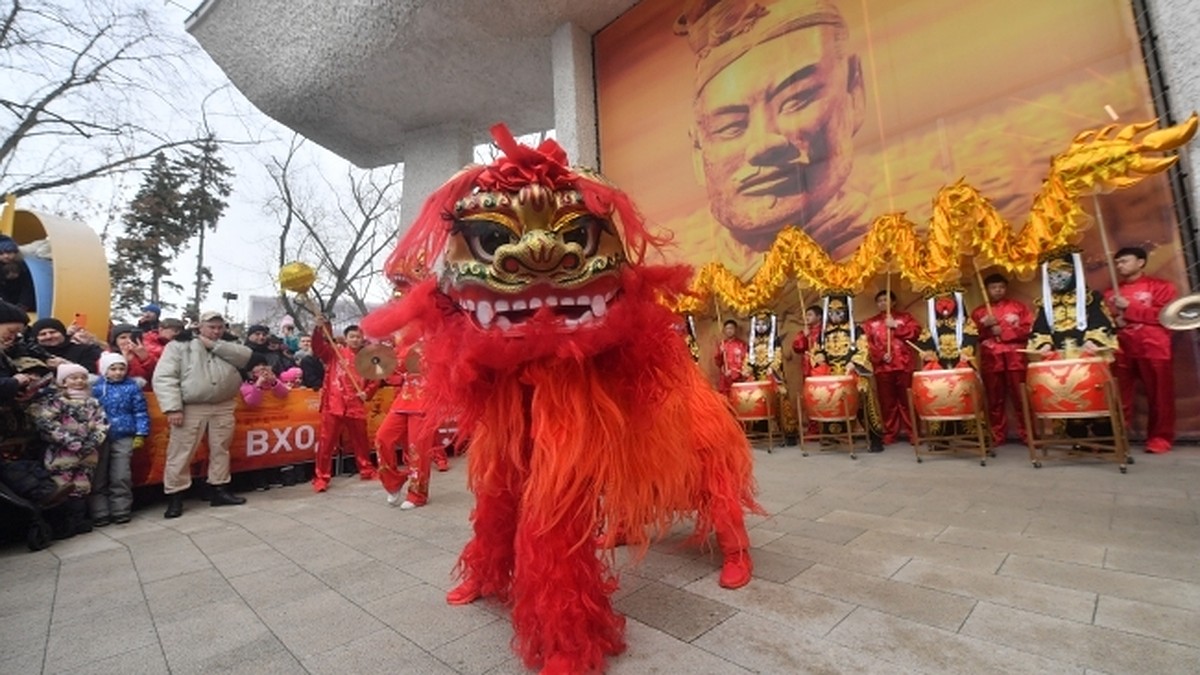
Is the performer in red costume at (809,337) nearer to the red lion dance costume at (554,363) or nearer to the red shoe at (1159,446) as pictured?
the red shoe at (1159,446)

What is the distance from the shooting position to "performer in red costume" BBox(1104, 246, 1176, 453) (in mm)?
4297

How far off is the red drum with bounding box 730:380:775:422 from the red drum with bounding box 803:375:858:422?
68cm

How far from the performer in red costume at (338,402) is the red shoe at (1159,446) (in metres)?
7.46

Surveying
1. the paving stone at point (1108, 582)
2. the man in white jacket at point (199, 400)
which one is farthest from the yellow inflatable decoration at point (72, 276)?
the paving stone at point (1108, 582)

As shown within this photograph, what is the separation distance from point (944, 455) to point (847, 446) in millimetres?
1039

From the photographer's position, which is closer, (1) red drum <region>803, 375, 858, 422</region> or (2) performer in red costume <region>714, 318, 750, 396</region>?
(1) red drum <region>803, 375, 858, 422</region>

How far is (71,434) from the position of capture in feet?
12.7

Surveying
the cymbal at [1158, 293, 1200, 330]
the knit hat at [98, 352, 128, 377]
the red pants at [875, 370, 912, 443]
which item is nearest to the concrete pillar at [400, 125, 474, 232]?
the knit hat at [98, 352, 128, 377]

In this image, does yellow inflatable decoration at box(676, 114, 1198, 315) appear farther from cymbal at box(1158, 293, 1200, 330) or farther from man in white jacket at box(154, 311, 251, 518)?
man in white jacket at box(154, 311, 251, 518)

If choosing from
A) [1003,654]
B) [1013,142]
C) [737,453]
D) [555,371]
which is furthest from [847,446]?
[555,371]

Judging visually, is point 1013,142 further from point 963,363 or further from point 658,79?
point 658,79

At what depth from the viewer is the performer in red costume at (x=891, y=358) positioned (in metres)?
5.86

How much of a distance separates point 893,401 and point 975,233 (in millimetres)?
2114

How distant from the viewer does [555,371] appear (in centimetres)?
181
